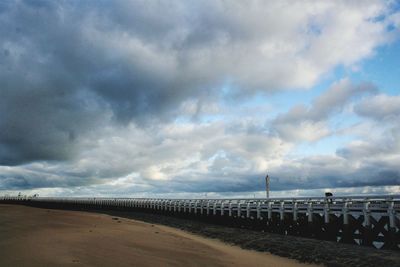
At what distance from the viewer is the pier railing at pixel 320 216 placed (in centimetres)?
2036

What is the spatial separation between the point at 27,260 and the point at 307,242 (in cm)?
1459

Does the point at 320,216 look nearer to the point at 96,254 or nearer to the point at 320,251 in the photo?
the point at 320,251

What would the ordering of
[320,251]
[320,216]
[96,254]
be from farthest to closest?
1. [320,216]
2. [320,251]
3. [96,254]

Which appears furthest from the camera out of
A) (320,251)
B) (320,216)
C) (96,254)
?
(320,216)

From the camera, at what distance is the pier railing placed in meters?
20.4

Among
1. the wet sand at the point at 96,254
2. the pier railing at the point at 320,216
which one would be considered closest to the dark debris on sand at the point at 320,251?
the wet sand at the point at 96,254

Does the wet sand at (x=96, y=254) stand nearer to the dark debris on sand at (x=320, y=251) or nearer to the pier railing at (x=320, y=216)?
the dark debris on sand at (x=320, y=251)

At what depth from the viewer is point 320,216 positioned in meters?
24.5

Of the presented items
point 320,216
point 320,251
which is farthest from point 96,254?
point 320,216

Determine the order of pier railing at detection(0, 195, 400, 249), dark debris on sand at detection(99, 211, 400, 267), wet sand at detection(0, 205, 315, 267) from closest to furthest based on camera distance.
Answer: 1. wet sand at detection(0, 205, 315, 267)
2. dark debris on sand at detection(99, 211, 400, 267)
3. pier railing at detection(0, 195, 400, 249)

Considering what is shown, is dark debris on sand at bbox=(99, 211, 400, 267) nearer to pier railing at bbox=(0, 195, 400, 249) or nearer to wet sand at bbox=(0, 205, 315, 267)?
wet sand at bbox=(0, 205, 315, 267)

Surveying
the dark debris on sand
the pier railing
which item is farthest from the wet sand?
the pier railing

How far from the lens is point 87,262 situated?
10461 mm

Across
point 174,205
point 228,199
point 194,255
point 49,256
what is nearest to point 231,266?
point 194,255
